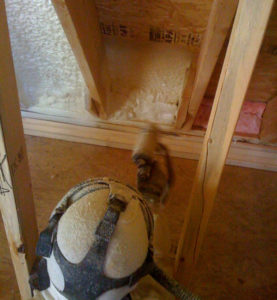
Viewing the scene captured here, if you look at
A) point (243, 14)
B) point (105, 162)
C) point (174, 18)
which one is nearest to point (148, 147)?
point (243, 14)

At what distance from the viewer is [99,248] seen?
0.56 meters

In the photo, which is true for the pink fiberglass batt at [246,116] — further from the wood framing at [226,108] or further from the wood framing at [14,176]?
the wood framing at [14,176]

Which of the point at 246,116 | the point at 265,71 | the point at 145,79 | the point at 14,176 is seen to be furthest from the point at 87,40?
the point at 246,116

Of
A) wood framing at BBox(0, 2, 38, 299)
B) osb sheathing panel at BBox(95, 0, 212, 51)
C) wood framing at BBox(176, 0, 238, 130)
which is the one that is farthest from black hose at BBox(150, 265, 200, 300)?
osb sheathing panel at BBox(95, 0, 212, 51)

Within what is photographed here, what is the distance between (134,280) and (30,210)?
0.45m

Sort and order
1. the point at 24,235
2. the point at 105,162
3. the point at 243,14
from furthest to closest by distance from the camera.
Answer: the point at 105,162 → the point at 24,235 → the point at 243,14

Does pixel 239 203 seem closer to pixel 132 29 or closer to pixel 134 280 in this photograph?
pixel 132 29

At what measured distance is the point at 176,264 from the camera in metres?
0.95

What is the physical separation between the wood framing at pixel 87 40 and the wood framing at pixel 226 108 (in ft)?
2.12

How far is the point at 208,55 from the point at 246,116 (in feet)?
2.50

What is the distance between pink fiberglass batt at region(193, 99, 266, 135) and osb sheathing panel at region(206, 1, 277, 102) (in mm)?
43

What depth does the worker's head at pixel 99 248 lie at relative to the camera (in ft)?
1.86

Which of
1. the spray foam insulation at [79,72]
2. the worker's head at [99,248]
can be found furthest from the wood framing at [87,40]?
the worker's head at [99,248]

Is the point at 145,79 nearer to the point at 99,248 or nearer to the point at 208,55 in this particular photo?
the point at 208,55
